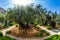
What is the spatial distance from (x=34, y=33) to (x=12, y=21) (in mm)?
1512

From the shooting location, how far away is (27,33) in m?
12.2

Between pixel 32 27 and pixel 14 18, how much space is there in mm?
1674

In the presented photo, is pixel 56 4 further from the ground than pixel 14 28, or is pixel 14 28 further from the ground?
pixel 56 4

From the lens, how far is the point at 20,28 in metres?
12.7

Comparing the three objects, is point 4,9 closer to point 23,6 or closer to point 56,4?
point 23,6

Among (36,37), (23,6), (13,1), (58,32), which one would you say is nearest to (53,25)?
(58,32)

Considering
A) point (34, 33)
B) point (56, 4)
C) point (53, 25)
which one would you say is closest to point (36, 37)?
point (34, 33)

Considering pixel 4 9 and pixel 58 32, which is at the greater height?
pixel 4 9

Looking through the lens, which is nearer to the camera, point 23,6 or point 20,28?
point 23,6

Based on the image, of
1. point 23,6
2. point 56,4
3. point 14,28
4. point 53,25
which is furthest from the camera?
point 14,28

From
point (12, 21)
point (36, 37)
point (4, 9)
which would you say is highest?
point (4, 9)

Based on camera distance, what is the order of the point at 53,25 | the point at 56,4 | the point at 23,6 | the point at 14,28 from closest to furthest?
the point at 56,4
the point at 23,6
the point at 53,25
the point at 14,28

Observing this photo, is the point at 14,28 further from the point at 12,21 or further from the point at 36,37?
the point at 36,37

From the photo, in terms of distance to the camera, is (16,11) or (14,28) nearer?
(16,11)
